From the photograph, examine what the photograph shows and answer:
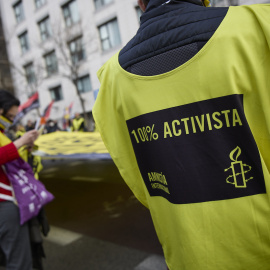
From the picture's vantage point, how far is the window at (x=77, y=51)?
19.3 m

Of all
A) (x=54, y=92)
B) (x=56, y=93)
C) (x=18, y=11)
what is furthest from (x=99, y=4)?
(x=18, y=11)

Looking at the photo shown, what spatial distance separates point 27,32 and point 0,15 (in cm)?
473

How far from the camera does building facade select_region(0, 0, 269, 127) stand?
58.4 feet

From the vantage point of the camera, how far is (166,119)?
1.02m

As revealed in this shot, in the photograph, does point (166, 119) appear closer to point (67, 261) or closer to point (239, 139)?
point (239, 139)

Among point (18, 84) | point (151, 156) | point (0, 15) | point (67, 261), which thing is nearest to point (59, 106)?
point (18, 84)

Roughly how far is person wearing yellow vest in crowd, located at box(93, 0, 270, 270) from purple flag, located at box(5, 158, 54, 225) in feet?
4.58

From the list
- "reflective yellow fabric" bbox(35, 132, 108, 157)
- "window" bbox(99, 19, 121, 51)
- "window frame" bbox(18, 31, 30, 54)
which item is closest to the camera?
"reflective yellow fabric" bbox(35, 132, 108, 157)

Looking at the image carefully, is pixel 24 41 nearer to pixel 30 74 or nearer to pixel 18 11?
pixel 18 11

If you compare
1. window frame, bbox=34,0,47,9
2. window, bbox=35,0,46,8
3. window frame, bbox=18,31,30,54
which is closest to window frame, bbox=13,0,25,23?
window frame, bbox=18,31,30,54

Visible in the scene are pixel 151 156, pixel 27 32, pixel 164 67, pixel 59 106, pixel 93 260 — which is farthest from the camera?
pixel 27 32

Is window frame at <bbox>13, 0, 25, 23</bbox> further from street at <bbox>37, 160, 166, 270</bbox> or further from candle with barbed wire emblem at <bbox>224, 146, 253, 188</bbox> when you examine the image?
candle with barbed wire emblem at <bbox>224, 146, 253, 188</bbox>

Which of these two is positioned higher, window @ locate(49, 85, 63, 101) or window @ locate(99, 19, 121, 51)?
window @ locate(99, 19, 121, 51)

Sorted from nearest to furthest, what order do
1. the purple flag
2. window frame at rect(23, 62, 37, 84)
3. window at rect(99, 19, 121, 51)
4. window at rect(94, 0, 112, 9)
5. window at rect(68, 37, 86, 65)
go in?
the purple flag, window at rect(99, 19, 121, 51), window at rect(94, 0, 112, 9), window at rect(68, 37, 86, 65), window frame at rect(23, 62, 37, 84)
